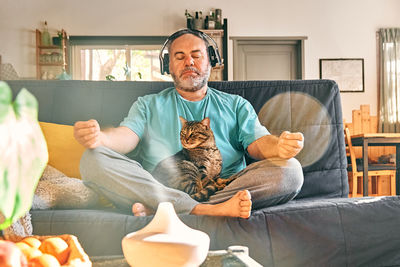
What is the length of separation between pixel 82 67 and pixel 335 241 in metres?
4.92

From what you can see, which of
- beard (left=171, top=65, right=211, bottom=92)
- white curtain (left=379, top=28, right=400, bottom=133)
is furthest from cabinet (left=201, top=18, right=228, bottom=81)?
beard (left=171, top=65, right=211, bottom=92)

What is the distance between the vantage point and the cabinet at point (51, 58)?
5109 millimetres

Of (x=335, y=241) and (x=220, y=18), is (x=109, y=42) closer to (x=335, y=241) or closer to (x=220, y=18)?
(x=220, y=18)

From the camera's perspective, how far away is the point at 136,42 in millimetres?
5266

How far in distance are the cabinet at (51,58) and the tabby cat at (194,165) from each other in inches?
164

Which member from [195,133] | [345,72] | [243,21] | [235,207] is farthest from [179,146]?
[345,72]

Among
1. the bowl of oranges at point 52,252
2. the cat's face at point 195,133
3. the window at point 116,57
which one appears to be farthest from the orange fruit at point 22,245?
the window at point 116,57

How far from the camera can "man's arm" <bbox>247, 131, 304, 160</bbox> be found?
114 centimetres

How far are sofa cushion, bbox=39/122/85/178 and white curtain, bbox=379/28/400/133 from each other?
15.6 feet

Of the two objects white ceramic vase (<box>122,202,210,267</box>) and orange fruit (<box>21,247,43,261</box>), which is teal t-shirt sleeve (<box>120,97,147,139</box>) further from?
orange fruit (<box>21,247,43,261</box>)

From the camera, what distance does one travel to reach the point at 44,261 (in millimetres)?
387

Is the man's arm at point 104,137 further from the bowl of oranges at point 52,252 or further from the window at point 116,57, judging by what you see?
the window at point 116,57

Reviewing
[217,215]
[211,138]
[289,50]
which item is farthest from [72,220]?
[289,50]

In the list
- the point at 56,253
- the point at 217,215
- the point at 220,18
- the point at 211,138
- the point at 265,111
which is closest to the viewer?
the point at 56,253
